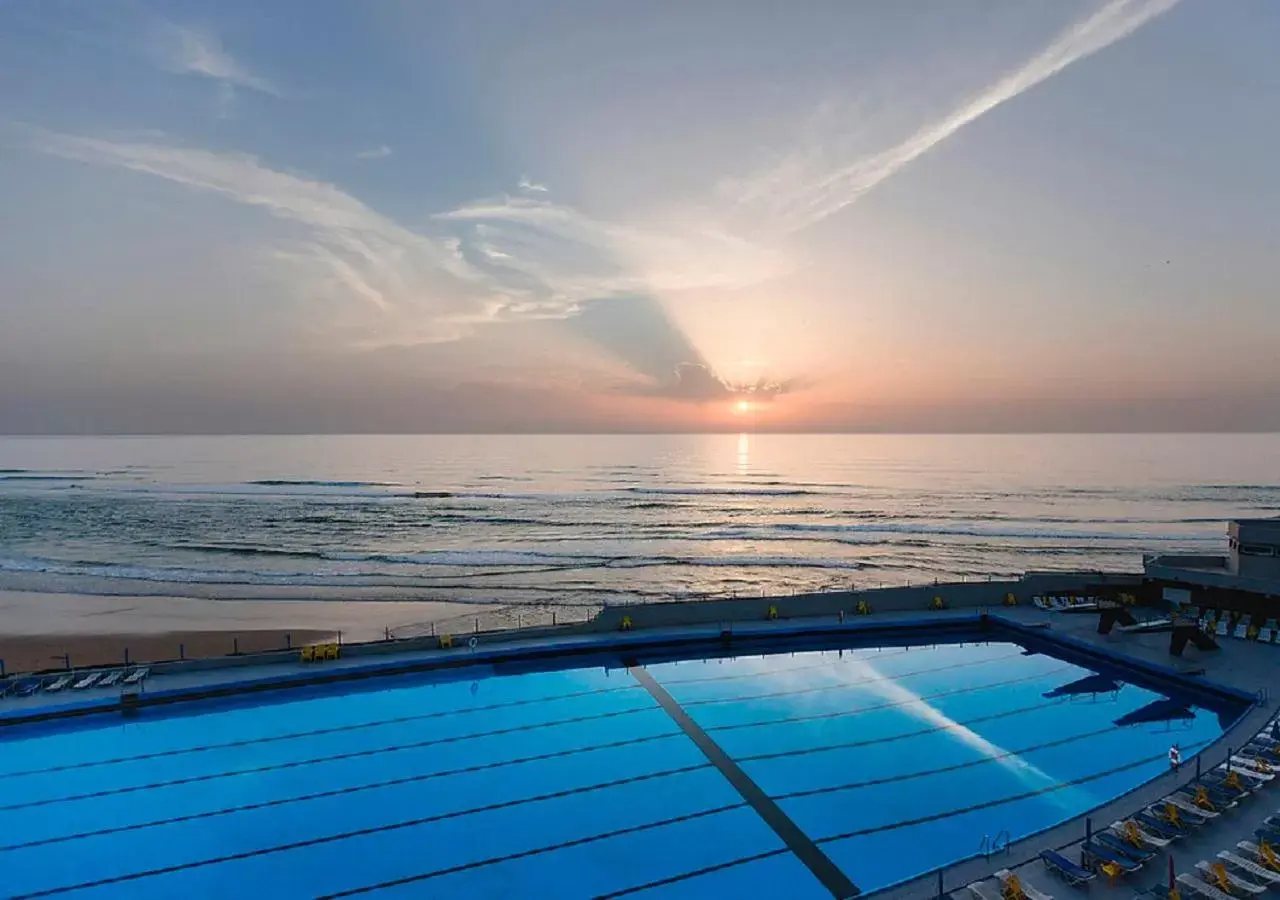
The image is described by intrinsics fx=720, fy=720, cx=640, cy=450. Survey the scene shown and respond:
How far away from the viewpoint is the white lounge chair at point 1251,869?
7.62 meters

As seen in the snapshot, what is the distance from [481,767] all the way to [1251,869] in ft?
35.1

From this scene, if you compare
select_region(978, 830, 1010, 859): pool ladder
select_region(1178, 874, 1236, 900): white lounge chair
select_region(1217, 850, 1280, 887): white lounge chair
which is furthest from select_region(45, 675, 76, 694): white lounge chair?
select_region(1217, 850, 1280, 887): white lounge chair

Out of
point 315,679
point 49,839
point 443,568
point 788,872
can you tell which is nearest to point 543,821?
point 788,872

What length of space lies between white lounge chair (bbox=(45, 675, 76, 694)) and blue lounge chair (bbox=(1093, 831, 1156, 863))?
1848 centimetres

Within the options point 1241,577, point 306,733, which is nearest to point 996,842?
point 306,733

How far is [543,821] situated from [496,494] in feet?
229

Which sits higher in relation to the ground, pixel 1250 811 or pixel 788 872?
pixel 1250 811

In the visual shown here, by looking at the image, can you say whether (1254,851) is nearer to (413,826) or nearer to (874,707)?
(874,707)

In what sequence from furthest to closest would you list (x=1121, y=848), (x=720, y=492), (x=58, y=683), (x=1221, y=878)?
1. (x=720, y=492)
2. (x=58, y=683)
3. (x=1121, y=848)
4. (x=1221, y=878)

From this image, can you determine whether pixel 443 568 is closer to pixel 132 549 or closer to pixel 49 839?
pixel 132 549

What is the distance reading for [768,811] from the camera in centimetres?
1098

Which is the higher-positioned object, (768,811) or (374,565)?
(374,565)

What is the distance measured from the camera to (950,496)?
2891 inches

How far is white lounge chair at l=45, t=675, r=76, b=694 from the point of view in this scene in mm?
14742
